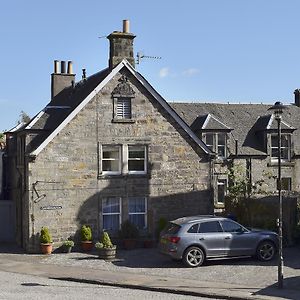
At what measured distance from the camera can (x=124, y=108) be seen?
30.9 m

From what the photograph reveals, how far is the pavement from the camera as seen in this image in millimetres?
19361

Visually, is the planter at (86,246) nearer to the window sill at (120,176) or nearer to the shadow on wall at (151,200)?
the shadow on wall at (151,200)

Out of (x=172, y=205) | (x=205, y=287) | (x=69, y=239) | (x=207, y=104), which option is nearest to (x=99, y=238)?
(x=69, y=239)

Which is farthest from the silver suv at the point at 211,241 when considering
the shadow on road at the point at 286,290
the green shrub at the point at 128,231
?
the green shrub at the point at 128,231

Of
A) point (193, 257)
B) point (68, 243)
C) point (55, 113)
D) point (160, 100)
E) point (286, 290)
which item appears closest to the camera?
point (286, 290)

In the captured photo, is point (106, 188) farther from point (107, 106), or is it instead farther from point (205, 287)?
point (205, 287)

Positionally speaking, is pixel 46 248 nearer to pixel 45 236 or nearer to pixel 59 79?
pixel 45 236

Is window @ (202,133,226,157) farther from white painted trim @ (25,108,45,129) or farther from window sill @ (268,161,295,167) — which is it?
white painted trim @ (25,108,45,129)

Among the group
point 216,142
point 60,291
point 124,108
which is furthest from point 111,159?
point 60,291

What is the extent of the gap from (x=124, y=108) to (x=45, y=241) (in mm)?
7417

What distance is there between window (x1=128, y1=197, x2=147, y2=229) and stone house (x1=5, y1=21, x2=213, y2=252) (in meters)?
0.05

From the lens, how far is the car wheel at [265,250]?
24359 mm

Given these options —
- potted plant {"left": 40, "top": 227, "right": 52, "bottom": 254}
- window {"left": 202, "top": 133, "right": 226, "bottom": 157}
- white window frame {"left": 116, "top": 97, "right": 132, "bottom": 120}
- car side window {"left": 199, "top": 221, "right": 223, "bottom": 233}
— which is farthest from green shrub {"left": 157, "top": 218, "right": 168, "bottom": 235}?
window {"left": 202, "top": 133, "right": 226, "bottom": 157}

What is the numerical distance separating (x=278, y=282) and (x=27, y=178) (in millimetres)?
13982
